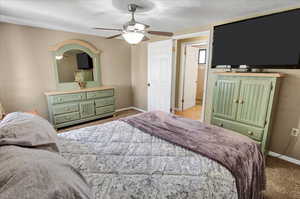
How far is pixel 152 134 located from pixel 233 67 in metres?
1.95

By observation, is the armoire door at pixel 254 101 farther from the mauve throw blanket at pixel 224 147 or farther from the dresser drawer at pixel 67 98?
the dresser drawer at pixel 67 98

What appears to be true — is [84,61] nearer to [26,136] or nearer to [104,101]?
[104,101]

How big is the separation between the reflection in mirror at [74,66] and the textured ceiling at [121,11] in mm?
683

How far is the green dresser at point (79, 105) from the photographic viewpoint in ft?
10.0

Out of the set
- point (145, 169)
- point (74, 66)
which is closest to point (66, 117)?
point (74, 66)

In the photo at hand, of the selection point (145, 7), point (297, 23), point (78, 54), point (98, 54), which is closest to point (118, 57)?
point (98, 54)

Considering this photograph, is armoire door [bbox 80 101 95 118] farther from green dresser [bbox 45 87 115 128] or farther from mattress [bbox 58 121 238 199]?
mattress [bbox 58 121 238 199]

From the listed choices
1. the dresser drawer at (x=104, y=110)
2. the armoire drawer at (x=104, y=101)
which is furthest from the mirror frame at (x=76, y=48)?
the dresser drawer at (x=104, y=110)

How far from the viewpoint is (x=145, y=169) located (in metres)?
1.03

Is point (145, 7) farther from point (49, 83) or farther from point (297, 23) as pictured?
point (49, 83)

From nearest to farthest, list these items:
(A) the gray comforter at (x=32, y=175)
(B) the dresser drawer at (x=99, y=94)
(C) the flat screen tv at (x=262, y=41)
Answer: (A) the gray comforter at (x=32, y=175), (C) the flat screen tv at (x=262, y=41), (B) the dresser drawer at (x=99, y=94)

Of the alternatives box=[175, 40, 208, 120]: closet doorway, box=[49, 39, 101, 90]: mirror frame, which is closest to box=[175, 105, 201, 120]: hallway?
box=[175, 40, 208, 120]: closet doorway

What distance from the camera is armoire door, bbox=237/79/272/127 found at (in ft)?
6.56

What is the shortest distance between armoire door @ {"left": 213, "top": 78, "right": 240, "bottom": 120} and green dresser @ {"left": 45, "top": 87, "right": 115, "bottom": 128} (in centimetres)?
258
